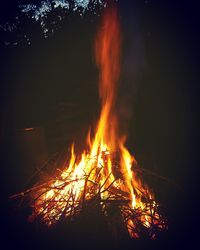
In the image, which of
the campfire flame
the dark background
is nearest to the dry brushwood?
the campfire flame

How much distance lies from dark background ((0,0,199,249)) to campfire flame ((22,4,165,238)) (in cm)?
23

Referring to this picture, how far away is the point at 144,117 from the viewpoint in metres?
6.57

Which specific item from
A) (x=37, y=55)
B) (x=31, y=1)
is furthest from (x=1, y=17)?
(x=37, y=55)

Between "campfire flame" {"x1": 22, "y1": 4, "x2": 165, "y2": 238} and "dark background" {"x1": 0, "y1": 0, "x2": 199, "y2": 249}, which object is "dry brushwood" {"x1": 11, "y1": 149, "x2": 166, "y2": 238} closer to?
"campfire flame" {"x1": 22, "y1": 4, "x2": 165, "y2": 238}

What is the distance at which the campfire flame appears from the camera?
3695mm

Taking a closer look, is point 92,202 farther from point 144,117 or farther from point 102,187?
point 144,117

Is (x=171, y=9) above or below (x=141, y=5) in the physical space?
below

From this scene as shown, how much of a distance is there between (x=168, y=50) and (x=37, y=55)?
201 inches

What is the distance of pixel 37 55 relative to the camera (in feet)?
32.1

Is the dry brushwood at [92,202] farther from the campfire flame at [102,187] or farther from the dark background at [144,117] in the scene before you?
the dark background at [144,117]

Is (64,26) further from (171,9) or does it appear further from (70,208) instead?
(70,208)

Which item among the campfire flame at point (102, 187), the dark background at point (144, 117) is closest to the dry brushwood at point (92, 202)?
the campfire flame at point (102, 187)

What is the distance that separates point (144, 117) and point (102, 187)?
282 centimetres

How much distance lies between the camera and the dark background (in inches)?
146
